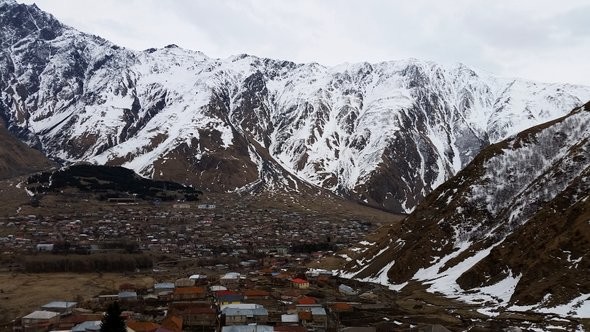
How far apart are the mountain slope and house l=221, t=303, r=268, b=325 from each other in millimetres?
30342

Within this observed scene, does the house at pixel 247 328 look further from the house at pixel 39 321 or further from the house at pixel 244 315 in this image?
the house at pixel 39 321

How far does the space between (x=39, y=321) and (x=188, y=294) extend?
2316cm

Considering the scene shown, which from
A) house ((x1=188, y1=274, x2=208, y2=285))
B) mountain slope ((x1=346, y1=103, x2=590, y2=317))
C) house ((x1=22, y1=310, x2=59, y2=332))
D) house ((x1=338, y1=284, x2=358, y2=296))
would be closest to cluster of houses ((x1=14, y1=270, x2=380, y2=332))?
house ((x1=22, y1=310, x2=59, y2=332))

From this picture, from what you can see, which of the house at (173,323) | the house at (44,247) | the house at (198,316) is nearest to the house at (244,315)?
the house at (198,316)

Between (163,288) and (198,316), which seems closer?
(198,316)

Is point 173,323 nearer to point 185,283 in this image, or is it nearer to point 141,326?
point 141,326

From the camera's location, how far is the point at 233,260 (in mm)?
159875

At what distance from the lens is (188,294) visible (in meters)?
94.4

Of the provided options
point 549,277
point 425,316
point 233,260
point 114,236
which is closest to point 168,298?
point 425,316

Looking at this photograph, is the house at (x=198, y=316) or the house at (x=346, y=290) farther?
the house at (x=346, y=290)

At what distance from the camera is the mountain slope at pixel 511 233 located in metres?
82.4

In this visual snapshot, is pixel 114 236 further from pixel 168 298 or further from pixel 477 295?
pixel 477 295

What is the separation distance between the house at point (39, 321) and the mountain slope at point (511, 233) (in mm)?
56208

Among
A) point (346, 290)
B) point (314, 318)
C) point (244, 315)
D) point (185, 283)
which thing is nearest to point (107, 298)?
point (185, 283)
